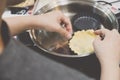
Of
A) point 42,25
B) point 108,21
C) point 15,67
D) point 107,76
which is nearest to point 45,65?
point 15,67

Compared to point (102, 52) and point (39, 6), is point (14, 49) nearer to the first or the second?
point (102, 52)

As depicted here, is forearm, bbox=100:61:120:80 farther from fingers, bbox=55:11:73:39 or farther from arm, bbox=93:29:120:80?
fingers, bbox=55:11:73:39

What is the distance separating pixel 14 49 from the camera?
29cm

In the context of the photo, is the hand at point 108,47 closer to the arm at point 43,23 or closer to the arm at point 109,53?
the arm at point 109,53

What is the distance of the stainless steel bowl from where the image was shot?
85 cm

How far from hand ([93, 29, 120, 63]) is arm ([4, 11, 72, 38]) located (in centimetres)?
11

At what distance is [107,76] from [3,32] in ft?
1.53

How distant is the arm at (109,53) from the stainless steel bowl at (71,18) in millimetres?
89

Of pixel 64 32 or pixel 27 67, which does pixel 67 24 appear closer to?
pixel 64 32

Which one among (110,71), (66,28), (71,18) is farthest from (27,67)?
(71,18)

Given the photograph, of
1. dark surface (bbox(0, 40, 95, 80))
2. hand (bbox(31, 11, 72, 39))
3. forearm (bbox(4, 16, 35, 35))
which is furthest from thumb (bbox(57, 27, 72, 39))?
dark surface (bbox(0, 40, 95, 80))

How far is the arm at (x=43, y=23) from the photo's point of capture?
32.0 inches

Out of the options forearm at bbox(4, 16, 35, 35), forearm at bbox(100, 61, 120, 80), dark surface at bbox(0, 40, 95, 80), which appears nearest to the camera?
dark surface at bbox(0, 40, 95, 80)

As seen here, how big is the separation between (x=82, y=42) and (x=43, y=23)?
16cm
